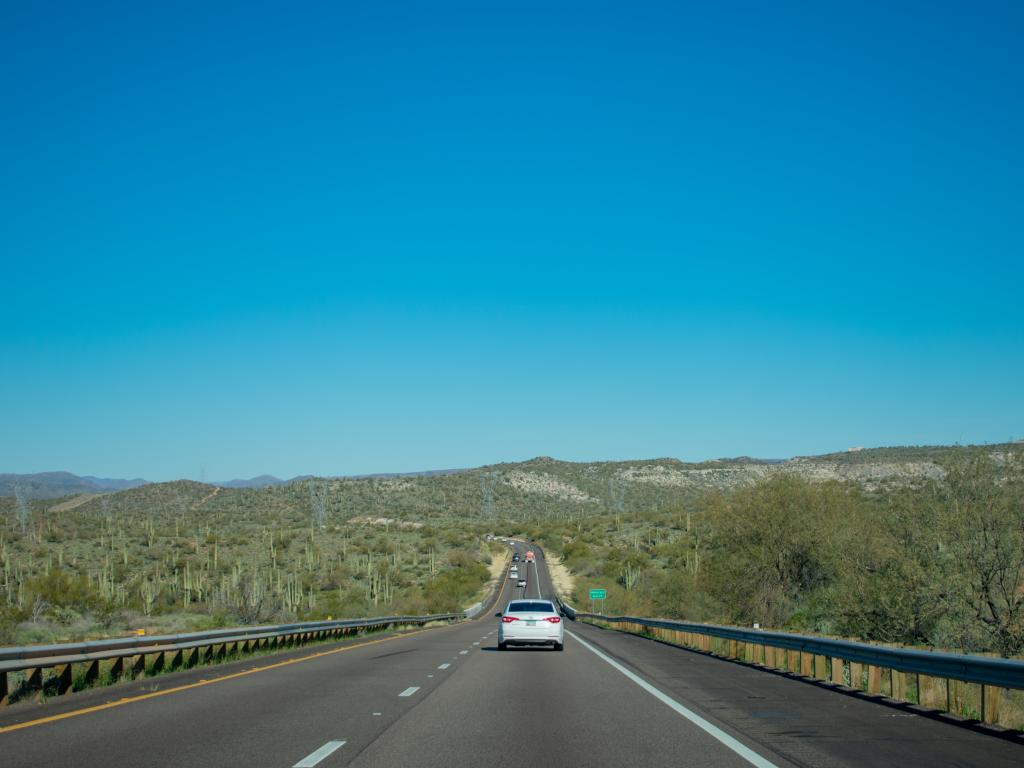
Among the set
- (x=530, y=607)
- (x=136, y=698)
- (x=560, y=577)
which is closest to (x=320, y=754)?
(x=136, y=698)

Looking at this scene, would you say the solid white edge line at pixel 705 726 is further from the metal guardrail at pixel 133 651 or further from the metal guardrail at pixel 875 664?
the metal guardrail at pixel 133 651

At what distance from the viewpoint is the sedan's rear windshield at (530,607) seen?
88.7ft

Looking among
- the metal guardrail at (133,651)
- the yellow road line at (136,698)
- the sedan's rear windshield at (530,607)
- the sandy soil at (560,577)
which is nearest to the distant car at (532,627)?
the sedan's rear windshield at (530,607)

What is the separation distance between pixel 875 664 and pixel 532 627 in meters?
13.3

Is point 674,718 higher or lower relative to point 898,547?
lower

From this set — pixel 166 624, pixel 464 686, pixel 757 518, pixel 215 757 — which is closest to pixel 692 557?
pixel 757 518

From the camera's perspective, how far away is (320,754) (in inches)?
363

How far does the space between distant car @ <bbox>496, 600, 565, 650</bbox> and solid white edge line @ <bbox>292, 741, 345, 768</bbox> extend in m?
16.6

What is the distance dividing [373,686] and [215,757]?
24.8 ft

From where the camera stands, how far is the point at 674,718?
1198 centimetres

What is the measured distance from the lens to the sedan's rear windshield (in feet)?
88.7

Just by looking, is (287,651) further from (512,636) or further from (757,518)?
(757,518)

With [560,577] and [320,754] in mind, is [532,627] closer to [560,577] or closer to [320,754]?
[320,754]

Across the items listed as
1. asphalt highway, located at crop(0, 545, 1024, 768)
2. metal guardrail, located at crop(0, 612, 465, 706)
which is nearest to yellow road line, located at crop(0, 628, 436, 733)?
asphalt highway, located at crop(0, 545, 1024, 768)
